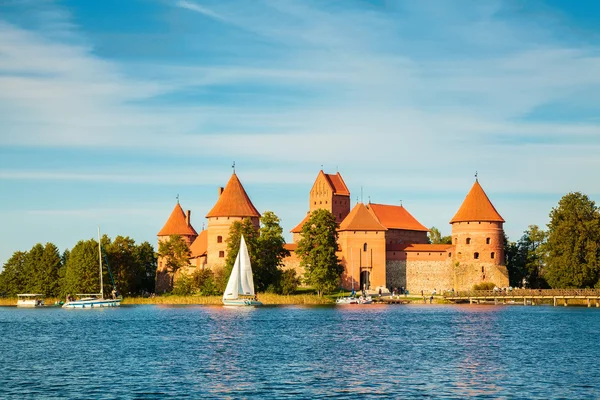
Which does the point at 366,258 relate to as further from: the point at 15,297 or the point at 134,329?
the point at 134,329

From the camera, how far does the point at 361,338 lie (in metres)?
39.1

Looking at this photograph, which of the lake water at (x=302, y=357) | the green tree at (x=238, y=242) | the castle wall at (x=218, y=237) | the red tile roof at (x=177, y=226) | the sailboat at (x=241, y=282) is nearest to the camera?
the lake water at (x=302, y=357)

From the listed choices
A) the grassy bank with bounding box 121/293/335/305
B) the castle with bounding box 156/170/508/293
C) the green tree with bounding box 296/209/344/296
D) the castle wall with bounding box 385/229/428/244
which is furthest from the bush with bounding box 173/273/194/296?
the castle wall with bounding box 385/229/428/244

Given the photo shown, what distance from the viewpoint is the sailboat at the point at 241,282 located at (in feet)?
217

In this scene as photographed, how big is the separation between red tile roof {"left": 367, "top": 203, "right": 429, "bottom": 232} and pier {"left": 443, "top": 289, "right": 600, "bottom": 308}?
13.9 meters

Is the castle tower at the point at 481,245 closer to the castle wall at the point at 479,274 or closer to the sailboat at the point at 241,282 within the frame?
the castle wall at the point at 479,274

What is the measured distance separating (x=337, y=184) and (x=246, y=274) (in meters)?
36.0

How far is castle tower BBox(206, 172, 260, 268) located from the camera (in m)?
80.2

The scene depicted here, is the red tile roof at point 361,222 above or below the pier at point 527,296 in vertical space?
above

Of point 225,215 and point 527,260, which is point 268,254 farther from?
point 527,260

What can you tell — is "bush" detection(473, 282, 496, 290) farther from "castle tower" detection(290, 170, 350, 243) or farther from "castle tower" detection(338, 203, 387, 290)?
"castle tower" detection(290, 170, 350, 243)

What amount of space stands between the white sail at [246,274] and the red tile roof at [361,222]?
Result: 53.5 ft

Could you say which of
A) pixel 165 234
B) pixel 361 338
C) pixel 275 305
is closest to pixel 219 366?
pixel 361 338

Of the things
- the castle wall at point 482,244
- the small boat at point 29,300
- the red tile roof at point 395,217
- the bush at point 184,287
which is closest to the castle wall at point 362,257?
the red tile roof at point 395,217
